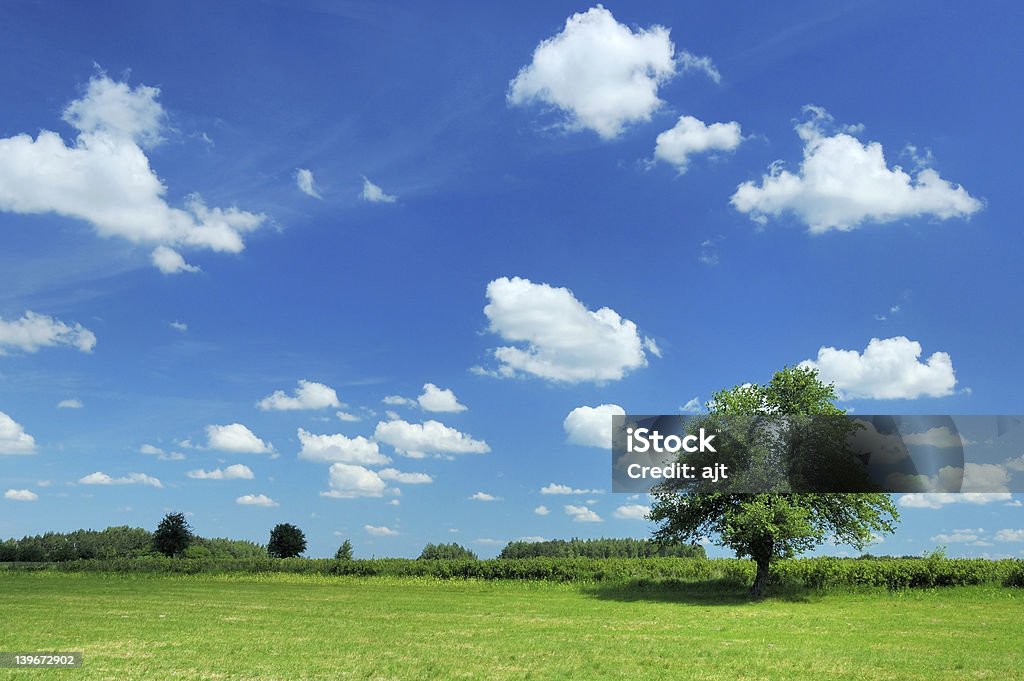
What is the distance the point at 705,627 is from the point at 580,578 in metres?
27.5

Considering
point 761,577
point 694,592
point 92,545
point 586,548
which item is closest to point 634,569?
point 694,592

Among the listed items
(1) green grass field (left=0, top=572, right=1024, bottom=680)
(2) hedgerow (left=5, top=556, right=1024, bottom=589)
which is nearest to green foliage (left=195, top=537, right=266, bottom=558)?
(2) hedgerow (left=5, top=556, right=1024, bottom=589)

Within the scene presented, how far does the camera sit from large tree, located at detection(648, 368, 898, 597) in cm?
3822

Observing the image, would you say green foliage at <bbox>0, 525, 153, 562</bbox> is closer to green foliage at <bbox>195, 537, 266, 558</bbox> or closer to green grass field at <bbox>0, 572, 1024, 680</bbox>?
green foliage at <bbox>195, 537, 266, 558</bbox>

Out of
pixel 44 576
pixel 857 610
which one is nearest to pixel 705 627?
pixel 857 610

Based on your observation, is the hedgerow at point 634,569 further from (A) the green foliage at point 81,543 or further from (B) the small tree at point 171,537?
(A) the green foliage at point 81,543

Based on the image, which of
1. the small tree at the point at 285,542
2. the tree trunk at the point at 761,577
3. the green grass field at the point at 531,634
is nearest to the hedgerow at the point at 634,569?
the green grass field at the point at 531,634

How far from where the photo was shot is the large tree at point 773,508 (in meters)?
38.2

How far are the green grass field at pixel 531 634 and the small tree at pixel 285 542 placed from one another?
4247cm

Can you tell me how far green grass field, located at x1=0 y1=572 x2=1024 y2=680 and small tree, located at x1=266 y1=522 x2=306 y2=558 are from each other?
139ft

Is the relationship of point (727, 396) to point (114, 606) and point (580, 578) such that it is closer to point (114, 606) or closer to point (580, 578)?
point (580, 578)

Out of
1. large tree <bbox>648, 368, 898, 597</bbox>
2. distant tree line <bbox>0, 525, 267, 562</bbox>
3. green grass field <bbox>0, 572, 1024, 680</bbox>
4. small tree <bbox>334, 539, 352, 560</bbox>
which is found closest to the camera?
green grass field <bbox>0, 572, 1024, 680</bbox>

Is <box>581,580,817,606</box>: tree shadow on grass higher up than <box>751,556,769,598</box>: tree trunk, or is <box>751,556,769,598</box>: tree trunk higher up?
<box>751,556,769,598</box>: tree trunk

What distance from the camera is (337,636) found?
24078 mm
